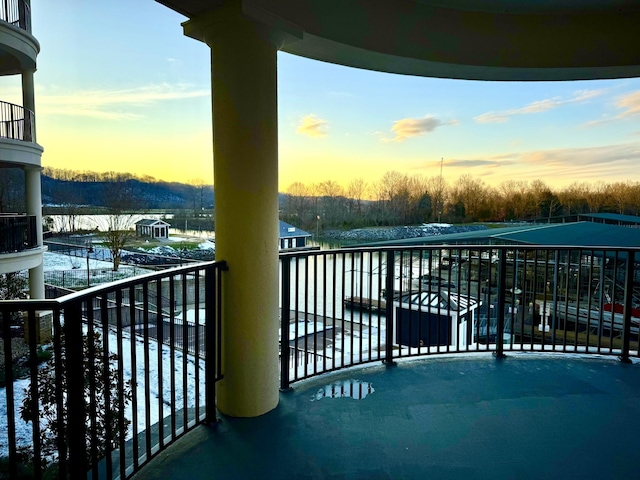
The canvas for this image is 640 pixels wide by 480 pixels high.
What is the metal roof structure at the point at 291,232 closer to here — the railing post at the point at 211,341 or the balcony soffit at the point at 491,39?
the railing post at the point at 211,341

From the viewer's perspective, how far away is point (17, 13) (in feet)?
23.0

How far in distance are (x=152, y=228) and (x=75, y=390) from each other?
3721 millimetres

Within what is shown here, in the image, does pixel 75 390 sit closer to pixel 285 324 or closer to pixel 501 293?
pixel 285 324

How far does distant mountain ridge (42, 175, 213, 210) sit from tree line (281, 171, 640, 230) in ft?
3.77

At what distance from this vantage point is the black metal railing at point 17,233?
261 inches

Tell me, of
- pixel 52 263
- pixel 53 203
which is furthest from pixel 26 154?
pixel 53 203

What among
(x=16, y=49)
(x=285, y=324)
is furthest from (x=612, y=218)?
(x=16, y=49)

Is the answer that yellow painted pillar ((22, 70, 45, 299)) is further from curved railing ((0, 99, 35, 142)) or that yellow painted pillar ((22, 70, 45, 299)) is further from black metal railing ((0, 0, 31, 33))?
black metal railing ((0, 0, 31, 33))

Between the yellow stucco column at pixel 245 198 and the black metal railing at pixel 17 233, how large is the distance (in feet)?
20.3

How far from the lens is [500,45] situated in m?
2.97

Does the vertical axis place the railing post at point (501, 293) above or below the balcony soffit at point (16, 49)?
below

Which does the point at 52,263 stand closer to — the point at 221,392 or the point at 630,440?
the point at 221,392

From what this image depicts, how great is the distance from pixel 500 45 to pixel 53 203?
4.62m

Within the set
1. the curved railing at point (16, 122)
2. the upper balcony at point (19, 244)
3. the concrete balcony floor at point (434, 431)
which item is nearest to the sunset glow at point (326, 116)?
the curved railing at point (16, 122)
